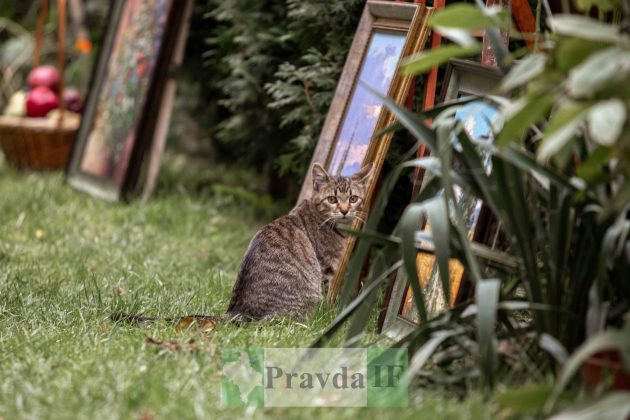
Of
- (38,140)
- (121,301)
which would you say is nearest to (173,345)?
(121,301)

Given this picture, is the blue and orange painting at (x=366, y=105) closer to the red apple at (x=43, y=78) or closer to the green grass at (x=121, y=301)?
the green grass at (x=121, y=301)

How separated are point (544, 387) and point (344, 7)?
2.75 metres

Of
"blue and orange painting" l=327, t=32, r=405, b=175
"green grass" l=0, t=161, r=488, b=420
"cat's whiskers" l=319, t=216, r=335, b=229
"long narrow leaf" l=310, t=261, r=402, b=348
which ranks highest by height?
"blue and orange painting" l=327, t=32, r=405, b=175

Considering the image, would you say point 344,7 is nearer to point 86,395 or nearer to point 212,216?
point 212,216

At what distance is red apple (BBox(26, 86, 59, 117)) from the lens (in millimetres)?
7219

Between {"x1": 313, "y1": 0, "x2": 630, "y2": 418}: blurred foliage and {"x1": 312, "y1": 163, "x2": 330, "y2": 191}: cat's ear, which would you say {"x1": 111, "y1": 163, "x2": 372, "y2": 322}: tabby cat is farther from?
{"x1": 313, "y1": 0, "x2": 630, "y2": 418}: blurred foliage

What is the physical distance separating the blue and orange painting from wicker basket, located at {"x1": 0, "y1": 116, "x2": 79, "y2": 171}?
11.3 feet

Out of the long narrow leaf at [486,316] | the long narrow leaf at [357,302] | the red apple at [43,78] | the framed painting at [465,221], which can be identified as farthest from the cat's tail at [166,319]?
the red apple at [43,78]

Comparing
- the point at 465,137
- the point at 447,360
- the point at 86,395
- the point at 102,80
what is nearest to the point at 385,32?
the point at 465,137

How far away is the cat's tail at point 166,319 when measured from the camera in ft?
10.6

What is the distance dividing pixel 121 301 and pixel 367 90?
1300 millimetres

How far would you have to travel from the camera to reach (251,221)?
577cm

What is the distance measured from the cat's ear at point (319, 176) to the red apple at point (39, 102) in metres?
3.95

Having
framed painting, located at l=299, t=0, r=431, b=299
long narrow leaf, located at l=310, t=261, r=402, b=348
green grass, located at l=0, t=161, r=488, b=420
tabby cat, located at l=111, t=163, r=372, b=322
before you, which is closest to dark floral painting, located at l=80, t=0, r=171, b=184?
green grass, located at l=0, t=161, r=488, b=420
